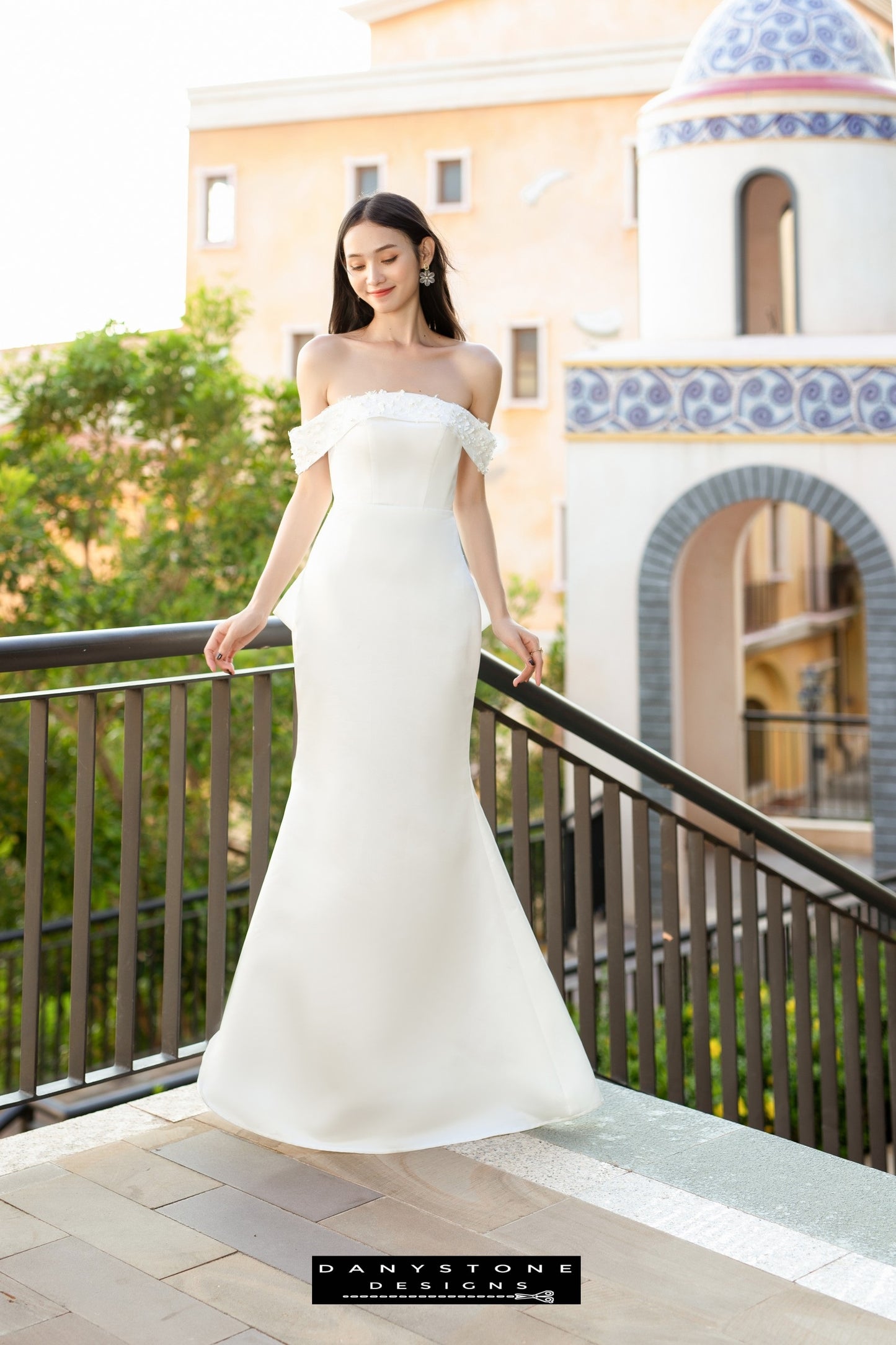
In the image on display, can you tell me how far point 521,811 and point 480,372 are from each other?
1033 millimetres

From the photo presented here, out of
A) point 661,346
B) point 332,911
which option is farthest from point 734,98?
point 332,911

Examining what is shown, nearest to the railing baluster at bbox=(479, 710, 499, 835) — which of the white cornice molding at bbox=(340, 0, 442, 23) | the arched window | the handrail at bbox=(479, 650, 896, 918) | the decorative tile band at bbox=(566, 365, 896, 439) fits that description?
the handrail at bbox=(479, 650, 896, 918)

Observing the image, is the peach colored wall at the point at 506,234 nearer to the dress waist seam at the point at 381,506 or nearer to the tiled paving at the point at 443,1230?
the dress waist seam at the point at 381,506

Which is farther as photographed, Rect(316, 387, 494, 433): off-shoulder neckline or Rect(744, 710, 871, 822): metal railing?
Rect(744, 710, 871, 822): metal railing

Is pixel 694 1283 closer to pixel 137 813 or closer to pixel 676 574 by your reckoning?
pixel 137 813

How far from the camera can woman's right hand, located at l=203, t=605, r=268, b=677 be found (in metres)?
2.84

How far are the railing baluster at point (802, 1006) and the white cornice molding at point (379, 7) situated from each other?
22555mm

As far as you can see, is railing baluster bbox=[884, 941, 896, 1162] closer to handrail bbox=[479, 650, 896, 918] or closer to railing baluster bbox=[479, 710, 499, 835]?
handrail bbox=[479, 650, 896, 918]

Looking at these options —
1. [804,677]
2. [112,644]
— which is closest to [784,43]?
[112,644]

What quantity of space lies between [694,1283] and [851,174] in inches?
416

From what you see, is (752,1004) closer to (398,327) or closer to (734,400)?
(398,327)

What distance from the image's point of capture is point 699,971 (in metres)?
3.64

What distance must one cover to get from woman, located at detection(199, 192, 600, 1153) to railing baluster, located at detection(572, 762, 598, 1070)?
0.50m

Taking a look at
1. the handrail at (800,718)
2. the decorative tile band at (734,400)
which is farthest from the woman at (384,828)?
the handrail at (800,718)
